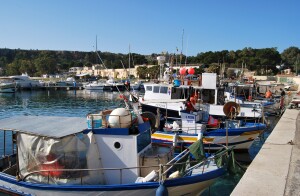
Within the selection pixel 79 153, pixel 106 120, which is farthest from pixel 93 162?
pixel 106 120

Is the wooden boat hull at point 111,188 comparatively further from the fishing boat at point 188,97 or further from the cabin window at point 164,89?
the cabin window at point 164,89

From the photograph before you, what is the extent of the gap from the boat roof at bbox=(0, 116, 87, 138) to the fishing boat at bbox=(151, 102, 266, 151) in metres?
7.06

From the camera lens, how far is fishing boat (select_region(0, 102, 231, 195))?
8.58m

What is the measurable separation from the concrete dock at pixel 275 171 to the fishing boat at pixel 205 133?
4552 mm

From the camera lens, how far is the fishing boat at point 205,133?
16.5 m

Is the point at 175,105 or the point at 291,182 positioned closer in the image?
the point at 291,182

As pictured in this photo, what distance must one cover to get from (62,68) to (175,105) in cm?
17993

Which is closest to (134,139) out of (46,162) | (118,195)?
(118,195)

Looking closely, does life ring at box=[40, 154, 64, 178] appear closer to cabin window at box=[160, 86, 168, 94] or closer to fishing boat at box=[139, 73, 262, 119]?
fishing boat at box=[139, 73, 262, 119]

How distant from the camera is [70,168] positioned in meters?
8.93

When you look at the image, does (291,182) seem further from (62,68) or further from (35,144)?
(62,68)

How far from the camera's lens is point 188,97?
24922mm

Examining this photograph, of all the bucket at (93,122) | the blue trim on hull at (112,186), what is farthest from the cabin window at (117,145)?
the blue trim on hull at (112,186)

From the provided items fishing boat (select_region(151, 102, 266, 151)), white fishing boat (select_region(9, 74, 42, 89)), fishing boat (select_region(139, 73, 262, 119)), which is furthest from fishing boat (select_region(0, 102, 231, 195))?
white fishing boat (select_region(9, 74, 42, 89))
